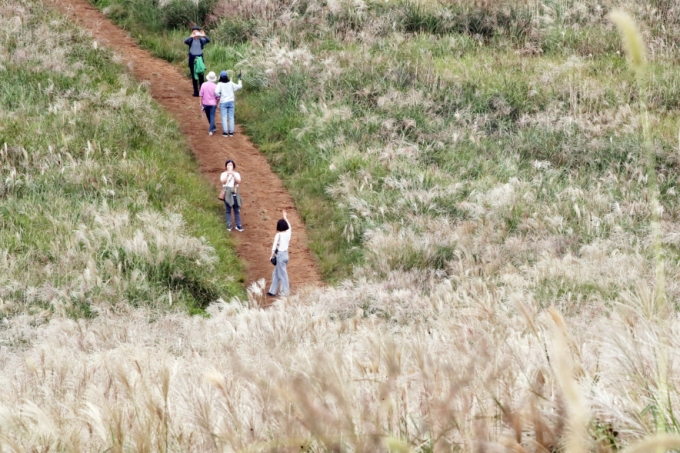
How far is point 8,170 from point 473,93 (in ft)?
34.1

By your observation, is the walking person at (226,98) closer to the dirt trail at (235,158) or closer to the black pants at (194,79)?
the dirt trail at (235,158)

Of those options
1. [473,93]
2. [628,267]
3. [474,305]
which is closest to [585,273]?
Answer: [628,267]

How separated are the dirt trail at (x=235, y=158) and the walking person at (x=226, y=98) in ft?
0.91

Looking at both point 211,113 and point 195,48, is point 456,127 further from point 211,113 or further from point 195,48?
point 195,48

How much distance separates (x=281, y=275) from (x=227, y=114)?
6341 mm

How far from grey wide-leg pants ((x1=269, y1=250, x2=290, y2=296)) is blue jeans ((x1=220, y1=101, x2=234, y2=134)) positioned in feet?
19.8

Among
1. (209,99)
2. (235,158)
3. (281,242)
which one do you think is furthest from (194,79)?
(281,242)

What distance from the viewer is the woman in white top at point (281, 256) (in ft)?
38.7

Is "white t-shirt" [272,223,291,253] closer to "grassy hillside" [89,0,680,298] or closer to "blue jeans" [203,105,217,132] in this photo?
"grassy hillside" [89,0,680,298]

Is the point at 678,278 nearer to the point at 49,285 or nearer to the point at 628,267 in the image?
the point at 628,267

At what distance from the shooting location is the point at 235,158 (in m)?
16.5

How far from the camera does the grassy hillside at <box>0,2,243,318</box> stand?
10.5 meters

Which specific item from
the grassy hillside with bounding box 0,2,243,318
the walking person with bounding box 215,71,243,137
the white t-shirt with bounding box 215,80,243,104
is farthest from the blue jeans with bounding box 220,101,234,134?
the grassy hillside with bounding box 0,2,243,318

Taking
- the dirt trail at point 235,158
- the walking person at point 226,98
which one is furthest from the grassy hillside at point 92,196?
the walking person at point 226,98
